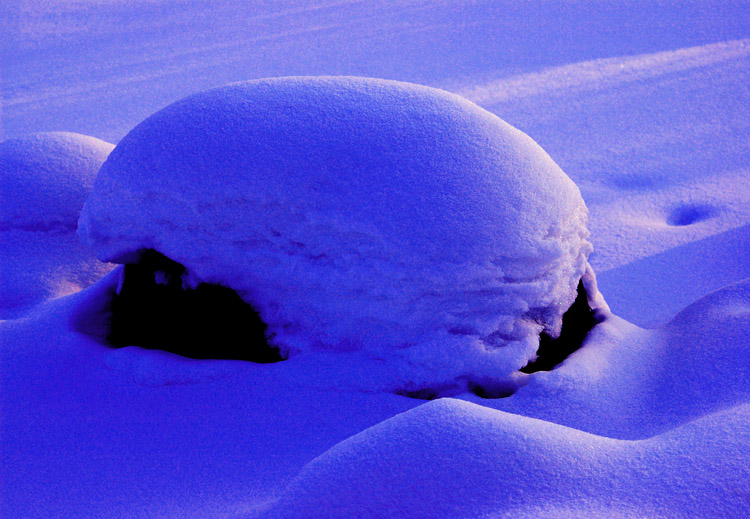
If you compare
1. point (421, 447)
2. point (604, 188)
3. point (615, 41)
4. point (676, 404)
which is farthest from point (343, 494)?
point (615, 41)

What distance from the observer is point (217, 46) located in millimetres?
6074

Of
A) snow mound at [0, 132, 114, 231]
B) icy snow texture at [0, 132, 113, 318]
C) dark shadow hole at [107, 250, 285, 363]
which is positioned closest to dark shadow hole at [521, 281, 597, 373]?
dark shadow hole at [107, 250, 285, 363]

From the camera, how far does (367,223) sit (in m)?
1.36

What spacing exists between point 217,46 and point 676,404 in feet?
18.6

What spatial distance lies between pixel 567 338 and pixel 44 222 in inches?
67.0

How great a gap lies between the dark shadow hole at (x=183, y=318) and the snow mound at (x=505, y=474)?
50 centimetres

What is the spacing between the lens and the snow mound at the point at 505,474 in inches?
36.1

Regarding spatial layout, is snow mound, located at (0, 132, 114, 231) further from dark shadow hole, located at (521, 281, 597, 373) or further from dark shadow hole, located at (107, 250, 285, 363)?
dark shadow hole, located at (521, 281, 597, 373)

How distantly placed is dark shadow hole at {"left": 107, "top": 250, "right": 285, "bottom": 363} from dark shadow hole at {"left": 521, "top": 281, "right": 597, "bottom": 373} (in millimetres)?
595

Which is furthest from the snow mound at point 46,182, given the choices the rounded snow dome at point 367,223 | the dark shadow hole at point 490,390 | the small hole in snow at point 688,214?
the small hole in snow at point 688,214

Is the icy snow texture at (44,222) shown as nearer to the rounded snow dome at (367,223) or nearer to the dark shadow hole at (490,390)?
the rounded snow dome at (367,223)

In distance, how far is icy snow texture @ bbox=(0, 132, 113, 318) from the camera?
6.70 feet

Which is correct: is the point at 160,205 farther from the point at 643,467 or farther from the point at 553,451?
the point at 643,467

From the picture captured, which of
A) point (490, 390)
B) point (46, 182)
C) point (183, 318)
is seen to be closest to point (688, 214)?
point (490, 390)
